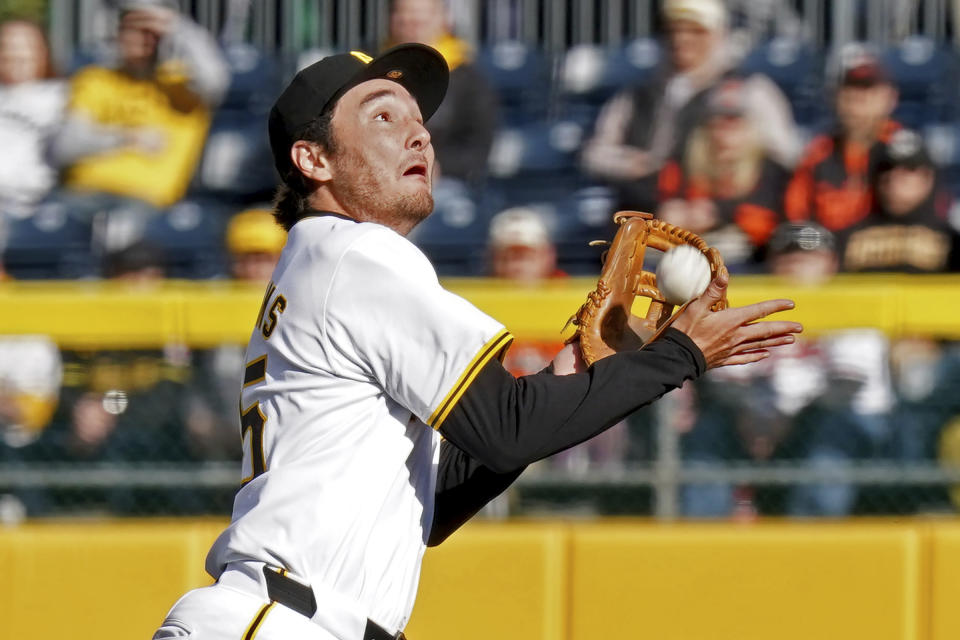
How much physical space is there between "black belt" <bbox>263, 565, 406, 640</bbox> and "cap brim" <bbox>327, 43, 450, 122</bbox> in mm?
935

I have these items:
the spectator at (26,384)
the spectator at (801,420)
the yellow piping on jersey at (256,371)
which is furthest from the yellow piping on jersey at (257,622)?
the spectator at (26,384)

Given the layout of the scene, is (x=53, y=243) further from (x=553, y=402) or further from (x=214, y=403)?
(x=553, y=402)

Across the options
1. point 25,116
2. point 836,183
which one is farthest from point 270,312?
point 25,116

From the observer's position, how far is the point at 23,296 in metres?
A: 4.88

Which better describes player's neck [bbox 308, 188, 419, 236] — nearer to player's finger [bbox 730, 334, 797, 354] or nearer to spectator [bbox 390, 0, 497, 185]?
player's finger [bbox 730, 334, 797, 354]

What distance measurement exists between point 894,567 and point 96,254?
4.46 meters

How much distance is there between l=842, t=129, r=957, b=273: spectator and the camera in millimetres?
5699

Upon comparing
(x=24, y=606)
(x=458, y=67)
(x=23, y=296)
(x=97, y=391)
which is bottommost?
(x=24, y=606)

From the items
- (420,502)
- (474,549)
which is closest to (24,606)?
(474,549)

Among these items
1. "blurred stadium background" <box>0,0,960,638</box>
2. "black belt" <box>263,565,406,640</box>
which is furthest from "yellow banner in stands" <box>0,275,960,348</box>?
"black belt" <box>263,565,406,640</box>

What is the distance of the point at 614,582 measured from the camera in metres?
4.49

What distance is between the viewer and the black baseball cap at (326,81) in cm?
279

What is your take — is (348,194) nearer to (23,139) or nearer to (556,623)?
(556,623)

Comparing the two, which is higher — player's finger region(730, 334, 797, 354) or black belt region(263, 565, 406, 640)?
player's finger region(730, 334, 797, 354)
